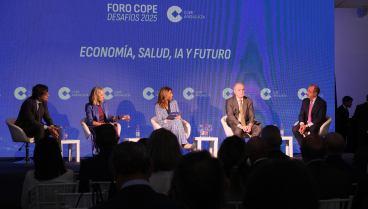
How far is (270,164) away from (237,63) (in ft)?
20.0

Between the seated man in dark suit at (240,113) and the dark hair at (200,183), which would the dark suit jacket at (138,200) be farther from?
the seated man in dark suit at (240,113)

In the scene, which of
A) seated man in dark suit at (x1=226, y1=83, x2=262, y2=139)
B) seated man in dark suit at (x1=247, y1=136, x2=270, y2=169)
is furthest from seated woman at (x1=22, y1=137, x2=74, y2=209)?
seated man in dark suit at (x1=226, y1=83, x2=262, y2=139)

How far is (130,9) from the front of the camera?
646cm

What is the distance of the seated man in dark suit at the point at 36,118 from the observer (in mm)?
5225

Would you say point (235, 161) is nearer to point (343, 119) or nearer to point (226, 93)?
point (226, 93)

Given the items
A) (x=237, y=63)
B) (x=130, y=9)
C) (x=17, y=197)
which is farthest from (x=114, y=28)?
(x=17, y=197)

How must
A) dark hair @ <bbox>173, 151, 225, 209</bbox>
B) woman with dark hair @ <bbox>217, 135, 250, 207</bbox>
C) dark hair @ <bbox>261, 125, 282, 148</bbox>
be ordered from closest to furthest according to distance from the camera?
dark hair @ <bbox>173, 151, 225, 209</bbox>, woman with dark hair @ <bbox>217, 135, 250, 207</bbox>, dark hair @ <bbox>261, 125, 282, 148</bbox>

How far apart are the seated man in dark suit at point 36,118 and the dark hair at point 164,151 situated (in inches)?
138

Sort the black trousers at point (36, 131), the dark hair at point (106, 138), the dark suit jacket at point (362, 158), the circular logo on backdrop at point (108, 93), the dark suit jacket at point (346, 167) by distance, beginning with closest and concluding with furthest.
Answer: the dark suit jacket at point (346, 167) → the dark hair at point (106, 138) → the dark suit jacket at point (362, 158) → the black trousers at point (36, 131) → the circular logo on backdrop at point (108, 93)

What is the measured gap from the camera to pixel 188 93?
6547 mm

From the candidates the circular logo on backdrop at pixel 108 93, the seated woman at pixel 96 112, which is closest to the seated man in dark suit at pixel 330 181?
the seated woman at pixel 96 112

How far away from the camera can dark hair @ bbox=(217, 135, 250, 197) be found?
79.6 inches

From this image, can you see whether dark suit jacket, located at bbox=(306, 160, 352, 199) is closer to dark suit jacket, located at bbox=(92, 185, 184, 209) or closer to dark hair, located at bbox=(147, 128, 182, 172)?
dark hair, located at bbox=(147, 128, 182, 172)

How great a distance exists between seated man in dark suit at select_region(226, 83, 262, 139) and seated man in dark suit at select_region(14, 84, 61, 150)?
275cm
